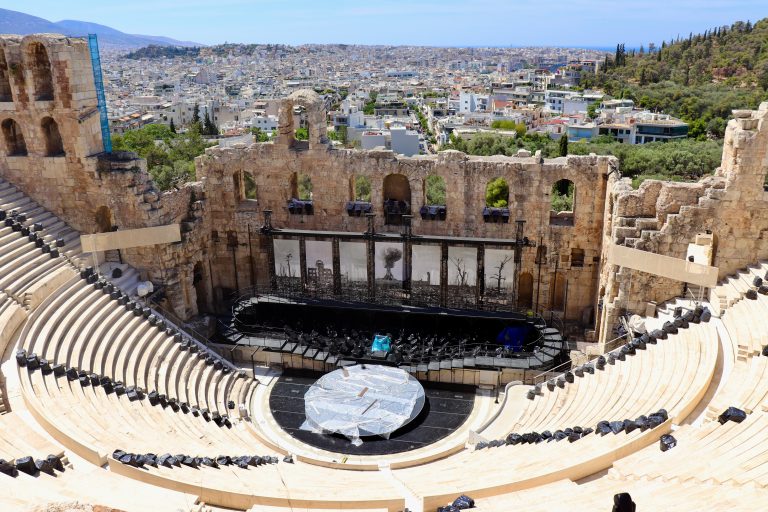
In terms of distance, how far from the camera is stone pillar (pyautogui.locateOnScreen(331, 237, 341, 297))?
24250 millimetres

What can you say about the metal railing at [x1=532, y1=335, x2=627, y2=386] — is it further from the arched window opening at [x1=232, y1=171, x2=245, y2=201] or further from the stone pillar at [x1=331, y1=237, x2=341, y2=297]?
the arched window opening at [x1=232, y1=171, x2=245, y2=201]

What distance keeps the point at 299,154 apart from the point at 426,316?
7.84 m

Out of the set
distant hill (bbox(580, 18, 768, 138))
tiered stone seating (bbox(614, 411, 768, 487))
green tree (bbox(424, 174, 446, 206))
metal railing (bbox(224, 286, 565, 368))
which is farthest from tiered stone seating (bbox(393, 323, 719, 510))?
distant hill (bbox(580, 18, 768, 138))

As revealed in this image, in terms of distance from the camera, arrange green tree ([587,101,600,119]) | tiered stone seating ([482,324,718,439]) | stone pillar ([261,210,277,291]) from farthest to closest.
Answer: green tree ([587,101,600,119]) → stone pillar ([261,210,277,291]) → tiered stone seating ([482,324,718,439])

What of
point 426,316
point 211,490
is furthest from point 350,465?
point 426,316

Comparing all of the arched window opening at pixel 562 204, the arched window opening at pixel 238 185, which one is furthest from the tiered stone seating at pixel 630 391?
the arched window opening at pixel 238 185

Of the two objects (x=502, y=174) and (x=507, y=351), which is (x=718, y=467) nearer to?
(x=507, y=351)

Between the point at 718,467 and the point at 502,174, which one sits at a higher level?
the point at 502,174

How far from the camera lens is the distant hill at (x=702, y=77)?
73062mm

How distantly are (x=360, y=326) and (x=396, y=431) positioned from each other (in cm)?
585

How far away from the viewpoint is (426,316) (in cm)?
2308

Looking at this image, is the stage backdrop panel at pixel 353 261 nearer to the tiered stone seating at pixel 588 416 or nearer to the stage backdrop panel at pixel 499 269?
the stage backdrop panel at pixel 499 269

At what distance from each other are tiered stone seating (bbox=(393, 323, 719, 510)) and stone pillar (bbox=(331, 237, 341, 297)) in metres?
8.30

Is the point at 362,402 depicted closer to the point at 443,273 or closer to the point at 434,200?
the point at 443,273
